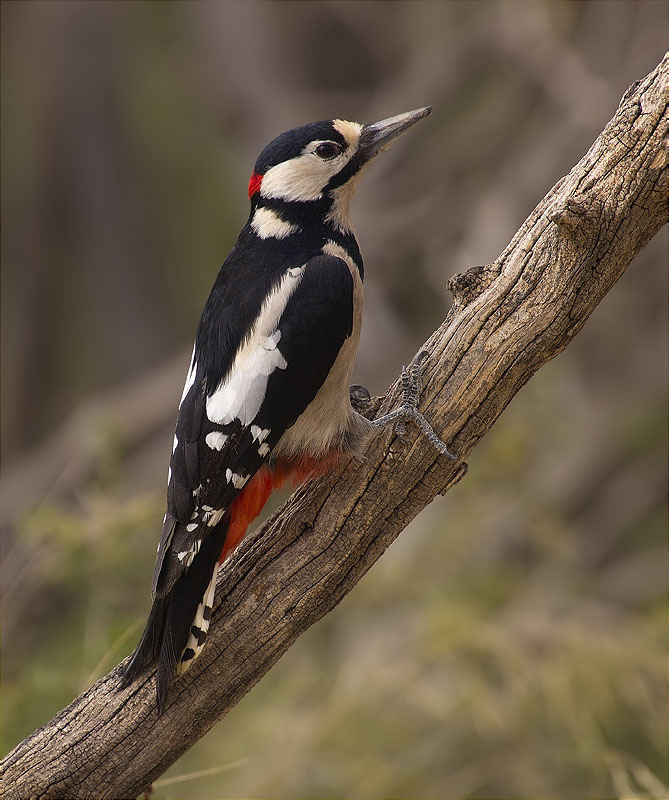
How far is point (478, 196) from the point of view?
4121 mm

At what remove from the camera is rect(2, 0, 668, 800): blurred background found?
2.62 metres

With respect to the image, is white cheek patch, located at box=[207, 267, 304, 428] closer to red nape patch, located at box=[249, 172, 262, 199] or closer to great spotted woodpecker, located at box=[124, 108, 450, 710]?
great spotted woodpecker, located at box=[124, 108, 450, 710]

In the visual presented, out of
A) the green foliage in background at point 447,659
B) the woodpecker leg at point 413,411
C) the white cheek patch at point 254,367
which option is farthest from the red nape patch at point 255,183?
the green foliage in background at point 447,659

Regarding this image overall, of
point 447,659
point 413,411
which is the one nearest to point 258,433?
point 413,411

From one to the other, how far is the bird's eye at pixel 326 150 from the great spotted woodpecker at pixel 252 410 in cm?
15

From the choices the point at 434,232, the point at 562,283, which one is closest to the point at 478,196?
the point at 434,232

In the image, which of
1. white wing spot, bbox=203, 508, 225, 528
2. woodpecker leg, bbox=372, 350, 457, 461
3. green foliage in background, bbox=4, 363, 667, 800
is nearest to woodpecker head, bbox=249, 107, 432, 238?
woodpecker leg, bbox=372, 350, 457, 461

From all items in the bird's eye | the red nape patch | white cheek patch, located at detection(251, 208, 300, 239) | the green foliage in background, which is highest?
the red nape patch

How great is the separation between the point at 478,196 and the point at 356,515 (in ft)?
9.34

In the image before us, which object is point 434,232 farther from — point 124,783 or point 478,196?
point 124,783

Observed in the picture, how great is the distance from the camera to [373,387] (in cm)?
394

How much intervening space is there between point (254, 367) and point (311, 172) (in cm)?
43

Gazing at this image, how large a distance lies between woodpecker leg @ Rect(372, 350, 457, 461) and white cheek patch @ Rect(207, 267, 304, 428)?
0.21m

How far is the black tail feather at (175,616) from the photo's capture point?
154 centimetres
